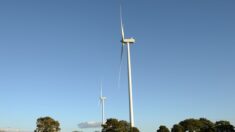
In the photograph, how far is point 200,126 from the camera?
181 meters

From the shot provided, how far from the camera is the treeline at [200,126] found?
167m

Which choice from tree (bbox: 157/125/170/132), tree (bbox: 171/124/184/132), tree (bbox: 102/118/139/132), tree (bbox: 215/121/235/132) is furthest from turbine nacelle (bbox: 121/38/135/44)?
tree (bbox: 215/121/235/132)

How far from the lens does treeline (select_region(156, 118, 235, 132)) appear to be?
548 ft

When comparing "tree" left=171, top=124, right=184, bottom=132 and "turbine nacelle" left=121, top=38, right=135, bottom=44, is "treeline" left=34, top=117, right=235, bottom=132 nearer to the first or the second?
"tree" left=171, top=124, right=184, bottom=132

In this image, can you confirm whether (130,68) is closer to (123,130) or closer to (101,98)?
(123,130)

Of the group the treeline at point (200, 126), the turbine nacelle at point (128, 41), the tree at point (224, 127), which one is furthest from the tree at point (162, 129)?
the turbine nacelle at point (128, 41)

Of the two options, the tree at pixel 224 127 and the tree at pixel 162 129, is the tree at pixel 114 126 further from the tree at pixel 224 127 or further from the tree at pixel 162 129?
the tree at pixel 224 127

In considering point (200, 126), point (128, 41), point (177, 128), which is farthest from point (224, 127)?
point (128, 41)

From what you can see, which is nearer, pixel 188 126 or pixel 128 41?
pixel 128 41

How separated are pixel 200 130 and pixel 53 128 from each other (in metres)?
70.2

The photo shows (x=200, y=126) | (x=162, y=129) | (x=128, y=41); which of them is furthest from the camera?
(x=200, y=126)

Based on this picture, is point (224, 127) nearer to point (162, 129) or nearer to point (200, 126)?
point (200, 126)

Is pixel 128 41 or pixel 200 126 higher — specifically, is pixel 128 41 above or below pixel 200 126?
above

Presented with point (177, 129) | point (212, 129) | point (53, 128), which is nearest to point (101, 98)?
point (53, 128)
